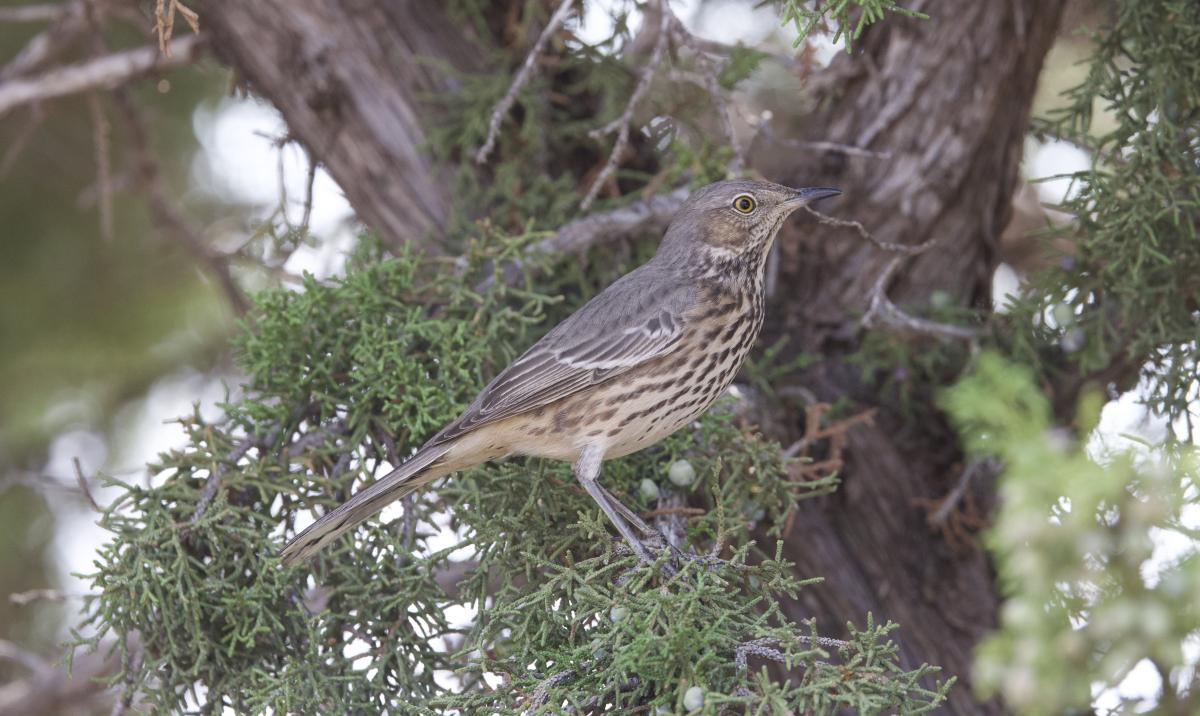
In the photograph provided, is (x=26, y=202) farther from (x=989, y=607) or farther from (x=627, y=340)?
(x=989, y=607)

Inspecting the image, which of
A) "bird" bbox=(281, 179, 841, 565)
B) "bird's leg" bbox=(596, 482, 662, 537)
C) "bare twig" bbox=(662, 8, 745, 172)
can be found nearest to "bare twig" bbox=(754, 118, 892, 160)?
"bare twig" bbox=(662, 8, 745, 172)

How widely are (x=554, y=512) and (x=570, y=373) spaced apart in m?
0.57

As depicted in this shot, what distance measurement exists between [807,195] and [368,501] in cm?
213

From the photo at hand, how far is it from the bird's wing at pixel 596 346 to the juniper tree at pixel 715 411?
21 cm

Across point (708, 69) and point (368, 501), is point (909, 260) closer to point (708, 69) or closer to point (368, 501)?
point (708, 69)

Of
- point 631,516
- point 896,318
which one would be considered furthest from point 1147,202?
point 631,516

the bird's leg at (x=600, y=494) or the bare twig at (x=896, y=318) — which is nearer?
the bird's leg at (x=600, y=494)

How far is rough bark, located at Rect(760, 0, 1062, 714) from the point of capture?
4.83 meters

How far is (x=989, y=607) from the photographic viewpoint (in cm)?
499

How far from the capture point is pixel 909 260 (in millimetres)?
5250

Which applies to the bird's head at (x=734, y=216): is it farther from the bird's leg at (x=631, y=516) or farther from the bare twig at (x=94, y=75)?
the bare twig at (x=94, y=75)

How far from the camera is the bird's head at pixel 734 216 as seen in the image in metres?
4.82

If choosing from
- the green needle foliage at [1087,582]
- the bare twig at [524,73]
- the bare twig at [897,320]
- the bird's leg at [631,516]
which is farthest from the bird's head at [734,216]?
the green needle foliage at [1087,582]

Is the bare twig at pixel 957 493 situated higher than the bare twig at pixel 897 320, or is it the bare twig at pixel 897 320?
the bare twig at pixel 897 320
